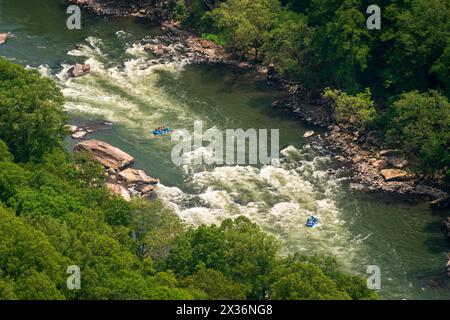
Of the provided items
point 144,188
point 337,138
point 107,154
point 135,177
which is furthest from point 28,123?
point 337,138

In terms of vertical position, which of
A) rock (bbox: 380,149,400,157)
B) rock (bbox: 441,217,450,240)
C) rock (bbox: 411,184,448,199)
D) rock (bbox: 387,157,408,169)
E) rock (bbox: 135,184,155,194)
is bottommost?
rock (bbox: 441,217,450,240)

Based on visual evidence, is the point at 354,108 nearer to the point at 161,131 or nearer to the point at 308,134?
the point at 308,134

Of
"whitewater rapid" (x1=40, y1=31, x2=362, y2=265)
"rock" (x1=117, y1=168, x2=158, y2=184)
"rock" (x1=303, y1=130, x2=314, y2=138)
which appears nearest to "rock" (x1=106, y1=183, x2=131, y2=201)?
"rock" (x1=117, y1=168, x2=158, y2=184)

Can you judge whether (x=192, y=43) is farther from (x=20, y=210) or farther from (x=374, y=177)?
(x=20, y=210)

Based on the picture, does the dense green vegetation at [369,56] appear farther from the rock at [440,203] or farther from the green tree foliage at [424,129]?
the rock at [440,203]

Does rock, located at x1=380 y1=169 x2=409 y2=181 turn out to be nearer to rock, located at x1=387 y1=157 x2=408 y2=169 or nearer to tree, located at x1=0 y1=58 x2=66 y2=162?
rock, located at x1=387 y1=157 x2=408 y2=169
